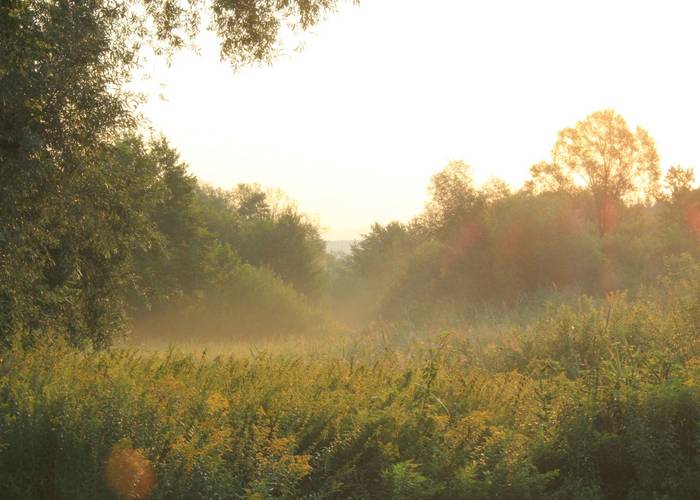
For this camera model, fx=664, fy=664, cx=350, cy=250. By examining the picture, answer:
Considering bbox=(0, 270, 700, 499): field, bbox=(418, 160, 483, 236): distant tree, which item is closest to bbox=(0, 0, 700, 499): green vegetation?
bbox=(0, 270, 700, 499): field

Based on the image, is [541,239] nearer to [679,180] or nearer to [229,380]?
[679,180]

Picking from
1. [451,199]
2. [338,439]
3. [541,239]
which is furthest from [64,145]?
[451,199]

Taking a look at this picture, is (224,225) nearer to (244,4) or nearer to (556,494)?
(244,4)

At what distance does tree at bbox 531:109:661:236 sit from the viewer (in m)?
49.7

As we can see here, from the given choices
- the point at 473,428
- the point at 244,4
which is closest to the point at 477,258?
the point at 244,4

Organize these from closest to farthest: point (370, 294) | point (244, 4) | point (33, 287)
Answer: point (33, 287)
point (244, 4)
point (370, 294)

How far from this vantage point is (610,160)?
164 ft

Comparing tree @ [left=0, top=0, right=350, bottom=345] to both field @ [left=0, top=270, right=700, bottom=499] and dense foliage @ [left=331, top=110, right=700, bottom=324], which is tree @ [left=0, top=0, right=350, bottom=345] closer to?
field @ [left=0, top=270, right=700, bottom=499]

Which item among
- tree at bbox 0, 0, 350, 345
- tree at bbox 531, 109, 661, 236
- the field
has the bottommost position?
the field

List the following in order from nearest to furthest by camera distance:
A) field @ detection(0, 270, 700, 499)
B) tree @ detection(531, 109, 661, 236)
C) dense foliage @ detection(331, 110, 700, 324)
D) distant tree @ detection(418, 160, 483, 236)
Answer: field @ detection(0, 270, 700, 499), dense foliage @ detection(331, 110, 700, 324), distant tree @ detection(418, 160, 483, 236), tree @ detection(531, 109, 661, 236)

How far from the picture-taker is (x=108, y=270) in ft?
49.8

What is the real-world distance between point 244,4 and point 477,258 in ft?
80.3

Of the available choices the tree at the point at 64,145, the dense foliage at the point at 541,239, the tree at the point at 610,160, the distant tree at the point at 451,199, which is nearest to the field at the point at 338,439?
the tree at the point at 64,145

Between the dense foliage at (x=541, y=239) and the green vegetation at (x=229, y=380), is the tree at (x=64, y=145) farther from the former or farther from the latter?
the dense foliage at (x=541, y=239)
